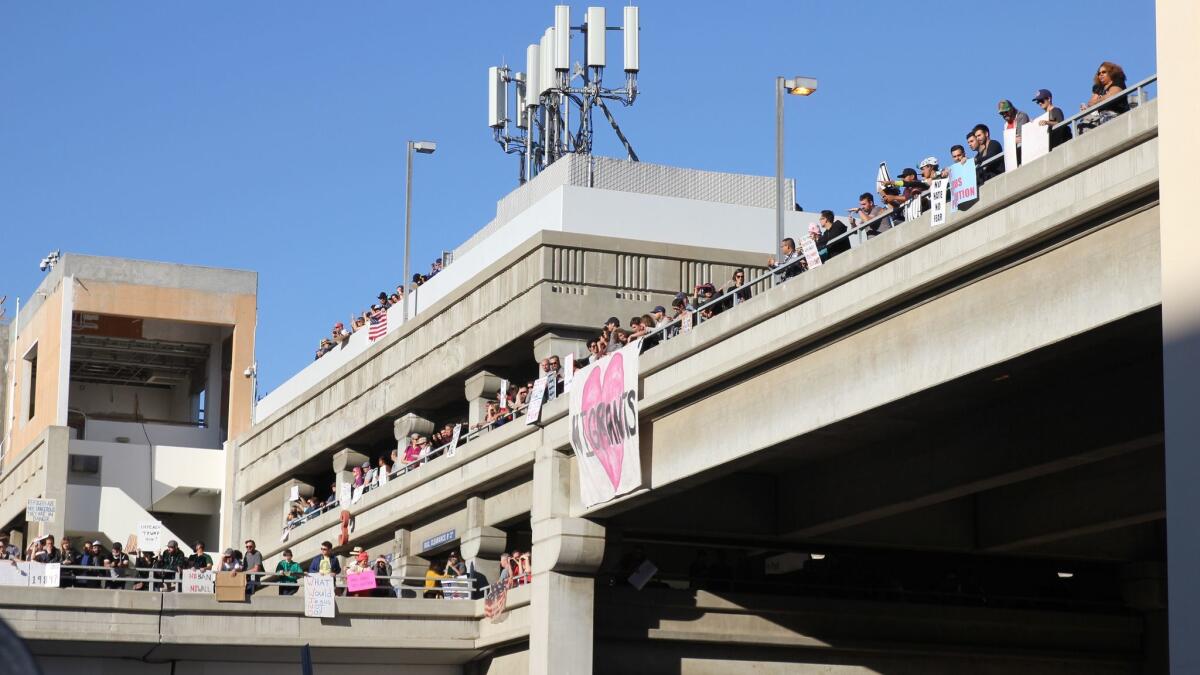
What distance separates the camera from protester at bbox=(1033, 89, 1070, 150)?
2161cm

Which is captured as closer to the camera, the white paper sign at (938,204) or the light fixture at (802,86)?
the white paper sign at (938,204)

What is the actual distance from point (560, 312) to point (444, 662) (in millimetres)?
8228

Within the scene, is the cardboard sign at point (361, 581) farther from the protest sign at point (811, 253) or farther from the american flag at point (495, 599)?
the protest sign at point (811, 253)

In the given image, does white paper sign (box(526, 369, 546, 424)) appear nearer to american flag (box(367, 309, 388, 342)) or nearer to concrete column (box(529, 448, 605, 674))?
concrete column (box(529, 448, 605, 674))

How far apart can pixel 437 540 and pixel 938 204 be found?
21633 millimetres

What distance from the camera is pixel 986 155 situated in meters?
23.2

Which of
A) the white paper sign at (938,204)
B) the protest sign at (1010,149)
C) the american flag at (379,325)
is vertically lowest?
the white paper sign at (938,204)

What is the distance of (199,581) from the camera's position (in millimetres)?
37031

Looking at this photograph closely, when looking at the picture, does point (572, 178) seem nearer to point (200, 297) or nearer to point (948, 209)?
point (948, 209)

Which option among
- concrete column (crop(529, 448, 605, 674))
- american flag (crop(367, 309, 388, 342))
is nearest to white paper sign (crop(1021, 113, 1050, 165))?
concrete column (crop(529, 448, 605, 674))

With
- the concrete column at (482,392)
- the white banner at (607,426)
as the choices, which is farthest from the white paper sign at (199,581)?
the concrete column at (482,392)

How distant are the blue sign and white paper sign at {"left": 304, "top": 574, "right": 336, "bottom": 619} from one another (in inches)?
196

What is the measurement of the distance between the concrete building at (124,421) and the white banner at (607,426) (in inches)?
1213

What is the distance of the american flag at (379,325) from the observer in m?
52.4
